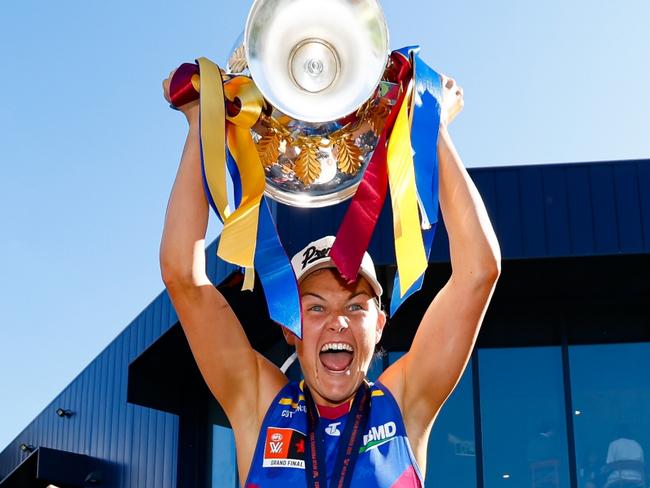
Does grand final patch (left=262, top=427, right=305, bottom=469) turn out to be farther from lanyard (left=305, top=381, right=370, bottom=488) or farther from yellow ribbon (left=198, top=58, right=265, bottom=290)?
yellow ribbon (left=198, top=58, right=265, bottom=290)

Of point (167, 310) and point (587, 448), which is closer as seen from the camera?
point (587, 448)

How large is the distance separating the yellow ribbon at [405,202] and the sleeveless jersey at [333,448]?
1.20ft

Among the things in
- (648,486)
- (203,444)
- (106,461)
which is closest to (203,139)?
(648,486)

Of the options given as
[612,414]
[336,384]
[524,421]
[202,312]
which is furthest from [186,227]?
[612,414]

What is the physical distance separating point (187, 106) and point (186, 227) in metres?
0.38

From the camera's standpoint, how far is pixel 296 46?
3059 mm

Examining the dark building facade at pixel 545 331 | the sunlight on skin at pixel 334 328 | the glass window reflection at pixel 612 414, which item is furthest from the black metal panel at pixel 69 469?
the sunlight on skin at pixel 334 328

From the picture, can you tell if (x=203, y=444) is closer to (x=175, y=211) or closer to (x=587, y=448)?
(x=587, y=448)

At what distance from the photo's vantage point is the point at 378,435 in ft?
10.2

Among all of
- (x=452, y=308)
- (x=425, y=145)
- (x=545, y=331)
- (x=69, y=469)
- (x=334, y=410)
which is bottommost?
(x=334, y=410)

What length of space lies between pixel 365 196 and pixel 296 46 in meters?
0.50

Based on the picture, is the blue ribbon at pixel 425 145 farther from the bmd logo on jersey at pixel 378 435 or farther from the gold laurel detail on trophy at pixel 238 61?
the gold laurel detail on trophy at pixel 238 61

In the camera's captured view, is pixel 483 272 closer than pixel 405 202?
Yes

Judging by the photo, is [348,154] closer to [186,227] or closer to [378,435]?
[186,227]
